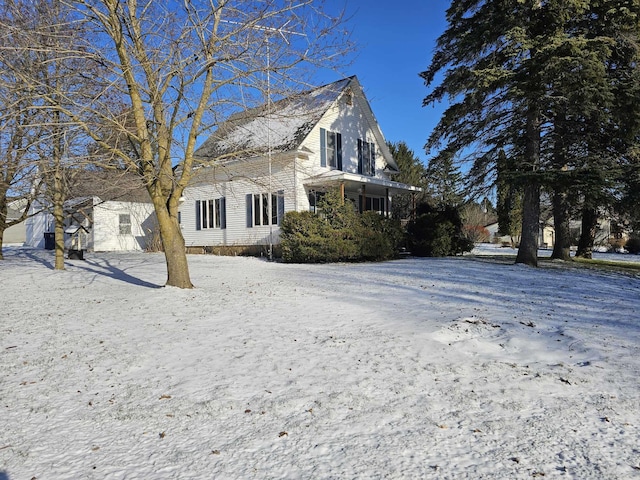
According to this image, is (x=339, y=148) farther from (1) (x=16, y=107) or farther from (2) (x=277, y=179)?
(1) (x=16, y=107)

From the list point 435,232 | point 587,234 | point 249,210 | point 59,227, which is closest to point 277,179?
point 249,210

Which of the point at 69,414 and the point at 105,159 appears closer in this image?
the point at 69,414

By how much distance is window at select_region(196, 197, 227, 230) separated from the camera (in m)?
19.9

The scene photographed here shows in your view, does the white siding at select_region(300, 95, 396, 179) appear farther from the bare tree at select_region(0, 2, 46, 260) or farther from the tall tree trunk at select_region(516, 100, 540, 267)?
the bare tree at select_region(0, 2, 46, 260)

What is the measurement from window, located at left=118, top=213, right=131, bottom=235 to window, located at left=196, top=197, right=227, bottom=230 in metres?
6.49

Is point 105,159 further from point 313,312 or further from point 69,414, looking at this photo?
point 69,414

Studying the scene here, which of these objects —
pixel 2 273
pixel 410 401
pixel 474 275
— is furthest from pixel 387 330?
pixel 2 273

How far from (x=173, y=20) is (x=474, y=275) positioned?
892cm

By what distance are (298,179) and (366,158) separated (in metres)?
4.62

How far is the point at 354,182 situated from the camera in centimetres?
1698

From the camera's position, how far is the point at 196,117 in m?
8.22

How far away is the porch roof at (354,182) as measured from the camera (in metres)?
16.0

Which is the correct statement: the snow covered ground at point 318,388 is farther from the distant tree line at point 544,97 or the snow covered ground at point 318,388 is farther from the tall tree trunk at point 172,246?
the distant tree line at point 544,97

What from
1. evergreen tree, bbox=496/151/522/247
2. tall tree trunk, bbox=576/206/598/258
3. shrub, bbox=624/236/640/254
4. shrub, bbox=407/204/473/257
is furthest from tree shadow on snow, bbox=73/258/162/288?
shrub, bbox=624/236/640/254
